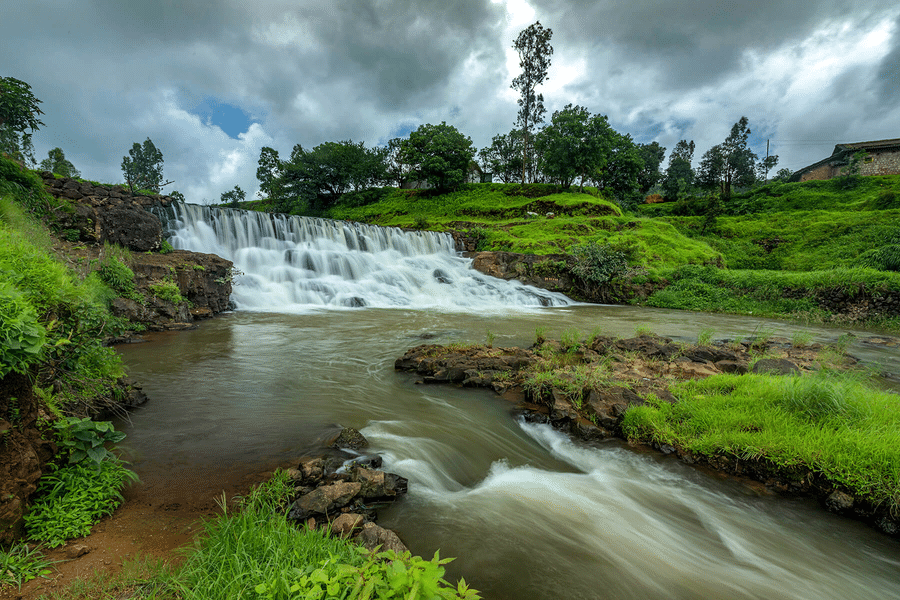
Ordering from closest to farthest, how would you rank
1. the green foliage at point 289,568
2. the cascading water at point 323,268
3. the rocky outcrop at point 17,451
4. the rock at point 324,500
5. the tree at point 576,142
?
the green foliage at point 289,568
the rocky outcrop at point 17,451
the rock at point 324,500
the cascading water at point 323,268
the tree at point 576,142

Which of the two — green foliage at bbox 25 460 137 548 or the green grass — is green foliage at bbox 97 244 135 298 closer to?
green foliage at bbox 25 460 137 548

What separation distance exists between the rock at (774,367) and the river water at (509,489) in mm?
2859

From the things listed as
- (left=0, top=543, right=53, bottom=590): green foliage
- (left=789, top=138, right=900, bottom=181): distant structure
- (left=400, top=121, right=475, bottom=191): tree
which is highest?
(left=400, top=121, right=475, bottom=191): tree

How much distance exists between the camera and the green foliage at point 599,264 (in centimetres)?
1973

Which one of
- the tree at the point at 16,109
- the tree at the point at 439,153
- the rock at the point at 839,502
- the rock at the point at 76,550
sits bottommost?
the rock at the point at 839,502

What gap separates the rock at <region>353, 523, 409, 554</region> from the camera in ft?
7.90

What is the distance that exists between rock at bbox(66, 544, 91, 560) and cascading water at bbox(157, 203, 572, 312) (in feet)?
40.7

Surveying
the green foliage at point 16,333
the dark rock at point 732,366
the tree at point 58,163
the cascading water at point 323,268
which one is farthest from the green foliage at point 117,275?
the tree at point 58,163

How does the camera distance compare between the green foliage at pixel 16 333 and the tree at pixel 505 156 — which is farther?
the tree at pixel 505 156

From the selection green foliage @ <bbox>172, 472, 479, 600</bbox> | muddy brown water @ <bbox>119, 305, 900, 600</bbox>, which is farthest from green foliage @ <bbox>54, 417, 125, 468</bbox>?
green foliage @ <bbox>172, 472, 479, 600</bbox>

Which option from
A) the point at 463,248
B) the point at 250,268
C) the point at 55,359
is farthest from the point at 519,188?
the point at 55,359

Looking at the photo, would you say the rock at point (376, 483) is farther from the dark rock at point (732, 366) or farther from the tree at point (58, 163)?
the tree at point (58, 163)

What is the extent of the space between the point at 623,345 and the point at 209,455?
7.05 metres

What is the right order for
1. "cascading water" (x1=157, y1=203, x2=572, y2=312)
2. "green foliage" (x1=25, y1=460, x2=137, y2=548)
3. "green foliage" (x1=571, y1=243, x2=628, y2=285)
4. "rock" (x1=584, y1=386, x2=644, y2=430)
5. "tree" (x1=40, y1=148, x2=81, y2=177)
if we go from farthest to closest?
1. "tree" (x1=40, y1=148, x2=81, y2=177)
2. "green foliage" (x1=571, y1=243, x2=628, y2=285)
3. "cascading water" (x1=157, y1=203, x2=572, y2=312)
4. "rock" (x1=584, y1=386, x2=644, y2=430)
5. "green foliage" (x1=25, y1=460, x2=137, y2=548)
